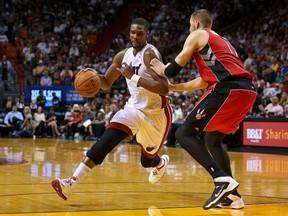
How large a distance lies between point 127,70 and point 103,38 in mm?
22655

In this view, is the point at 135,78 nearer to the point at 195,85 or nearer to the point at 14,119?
the point at 195,85

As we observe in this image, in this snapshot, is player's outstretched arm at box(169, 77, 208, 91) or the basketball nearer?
player's outstretched arm at box(169, 77, 208, 91)

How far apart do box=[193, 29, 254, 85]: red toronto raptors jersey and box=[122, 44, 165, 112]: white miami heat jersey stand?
822 mm

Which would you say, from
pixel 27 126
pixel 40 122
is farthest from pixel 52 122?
pixel 27 126

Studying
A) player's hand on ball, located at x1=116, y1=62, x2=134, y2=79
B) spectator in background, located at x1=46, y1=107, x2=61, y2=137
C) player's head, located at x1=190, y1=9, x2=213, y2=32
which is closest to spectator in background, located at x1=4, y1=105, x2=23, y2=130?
spectator in background, located at x1=46, y1=107, x2=61, y2=137

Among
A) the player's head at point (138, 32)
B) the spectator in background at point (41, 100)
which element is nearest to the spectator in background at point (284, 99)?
the spectator in background at point (41, 100)

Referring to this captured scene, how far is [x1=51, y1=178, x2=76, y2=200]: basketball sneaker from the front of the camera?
645 cm

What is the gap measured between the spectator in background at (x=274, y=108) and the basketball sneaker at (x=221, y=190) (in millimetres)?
10290

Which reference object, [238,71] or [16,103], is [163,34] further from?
[238,71]

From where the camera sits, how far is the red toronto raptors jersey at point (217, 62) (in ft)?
21.1

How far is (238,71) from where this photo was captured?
6.43 metres

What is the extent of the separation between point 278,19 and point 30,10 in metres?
11.5

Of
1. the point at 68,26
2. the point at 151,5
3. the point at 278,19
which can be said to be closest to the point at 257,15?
the point at 278,19

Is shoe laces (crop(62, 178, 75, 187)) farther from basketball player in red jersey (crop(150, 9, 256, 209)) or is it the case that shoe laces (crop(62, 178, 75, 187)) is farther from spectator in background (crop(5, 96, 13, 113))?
spectator in background (crop(5, 96, 13, 113))
